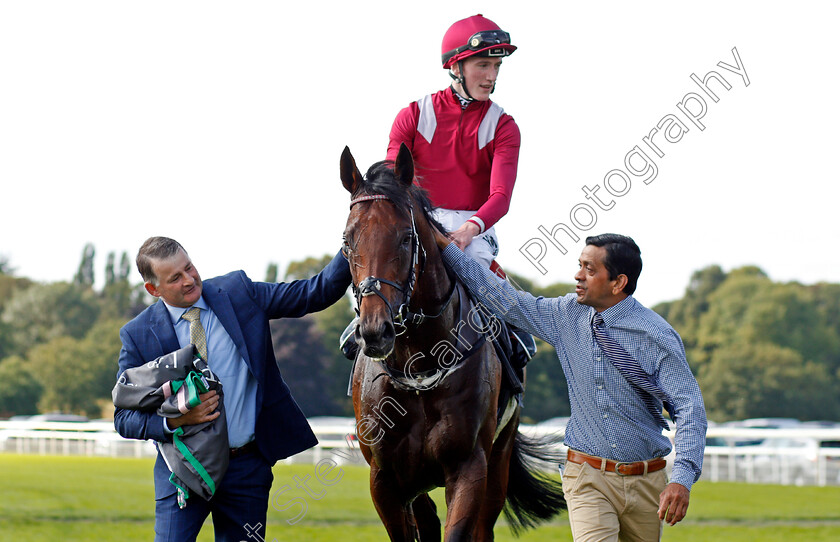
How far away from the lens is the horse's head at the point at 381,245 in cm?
328

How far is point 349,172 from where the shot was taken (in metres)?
3.84

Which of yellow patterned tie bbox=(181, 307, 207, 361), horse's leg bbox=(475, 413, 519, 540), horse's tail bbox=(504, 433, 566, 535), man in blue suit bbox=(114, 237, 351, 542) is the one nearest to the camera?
man in blue suit bbox=(114, 237, 351, 542)

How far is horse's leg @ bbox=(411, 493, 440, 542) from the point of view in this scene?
4.80 meters

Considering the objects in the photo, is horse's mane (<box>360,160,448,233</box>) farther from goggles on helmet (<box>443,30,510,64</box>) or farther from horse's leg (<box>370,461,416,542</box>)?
horse's leg (<box>370,461,416,542</box>)

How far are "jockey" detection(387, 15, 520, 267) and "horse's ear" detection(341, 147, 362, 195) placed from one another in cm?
64

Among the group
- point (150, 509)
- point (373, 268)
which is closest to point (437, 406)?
point (373, 268)

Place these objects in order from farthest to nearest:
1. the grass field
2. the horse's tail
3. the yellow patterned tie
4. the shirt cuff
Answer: the grass field → the horse's tail → the yellow patterned tie → the shirt cuff

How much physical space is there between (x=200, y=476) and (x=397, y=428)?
971 mm

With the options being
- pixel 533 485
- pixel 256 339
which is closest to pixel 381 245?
pixel 256 339

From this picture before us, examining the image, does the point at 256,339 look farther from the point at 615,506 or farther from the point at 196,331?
the point at 615,506

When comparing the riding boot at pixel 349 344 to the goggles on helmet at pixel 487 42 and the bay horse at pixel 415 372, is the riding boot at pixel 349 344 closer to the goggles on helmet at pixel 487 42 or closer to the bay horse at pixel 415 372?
the bay horse at pixel 415 372

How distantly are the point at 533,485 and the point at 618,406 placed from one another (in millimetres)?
2470

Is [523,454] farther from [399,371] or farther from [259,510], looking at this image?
[259,510]

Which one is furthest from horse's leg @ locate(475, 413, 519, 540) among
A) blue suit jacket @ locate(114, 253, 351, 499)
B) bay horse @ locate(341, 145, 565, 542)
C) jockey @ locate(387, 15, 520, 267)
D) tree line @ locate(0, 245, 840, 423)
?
tree line @ locate(0, 245, 840, 423)
